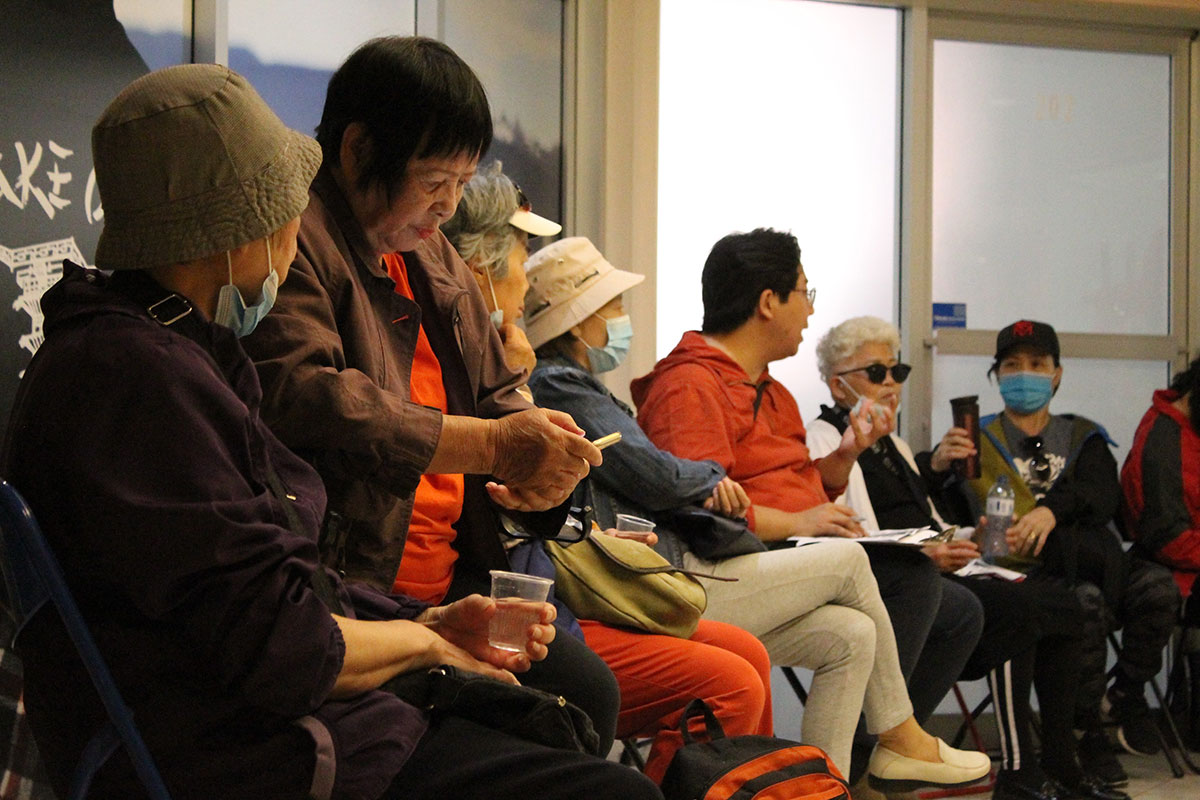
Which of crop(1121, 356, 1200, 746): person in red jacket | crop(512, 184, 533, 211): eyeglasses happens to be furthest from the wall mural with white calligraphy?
crop(1121, 356, 1200, 746): person in red jacket

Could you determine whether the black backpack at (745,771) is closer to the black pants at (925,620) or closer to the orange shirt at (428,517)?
the orange shirt at (428,517)

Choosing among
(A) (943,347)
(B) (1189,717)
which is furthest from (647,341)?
(B) (1189,717)

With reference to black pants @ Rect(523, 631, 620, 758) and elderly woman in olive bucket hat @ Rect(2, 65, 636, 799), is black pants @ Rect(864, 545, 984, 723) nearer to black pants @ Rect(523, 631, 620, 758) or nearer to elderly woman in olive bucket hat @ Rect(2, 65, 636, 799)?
black pants @ Rect(523, 631, 620, 758)

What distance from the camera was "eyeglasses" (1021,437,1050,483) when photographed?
4.61 metres

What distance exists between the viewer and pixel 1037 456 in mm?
4660

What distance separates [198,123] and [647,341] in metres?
3.52

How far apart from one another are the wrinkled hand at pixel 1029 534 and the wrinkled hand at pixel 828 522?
1.13m

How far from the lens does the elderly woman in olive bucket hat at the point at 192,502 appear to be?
1.21 metres

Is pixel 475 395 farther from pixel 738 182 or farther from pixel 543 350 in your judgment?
pixel 738 182

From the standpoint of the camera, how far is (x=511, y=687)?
1530mm

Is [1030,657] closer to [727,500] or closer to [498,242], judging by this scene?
[727,500]

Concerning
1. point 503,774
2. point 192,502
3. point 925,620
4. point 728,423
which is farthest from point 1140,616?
point 192,502

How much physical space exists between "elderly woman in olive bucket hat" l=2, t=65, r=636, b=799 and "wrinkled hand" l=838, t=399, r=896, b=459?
2503 millimetres

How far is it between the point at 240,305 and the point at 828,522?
2.33 metres
